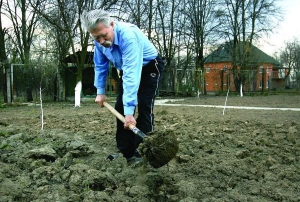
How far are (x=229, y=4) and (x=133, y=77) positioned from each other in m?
26.4

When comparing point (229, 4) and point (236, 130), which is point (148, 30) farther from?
point (236, 130)

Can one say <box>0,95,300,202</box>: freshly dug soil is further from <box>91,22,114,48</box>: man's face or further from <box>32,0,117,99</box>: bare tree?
<box>32,0,117,99</box>: bare tree

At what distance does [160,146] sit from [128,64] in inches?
31.7

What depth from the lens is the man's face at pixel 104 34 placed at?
3.07 meters

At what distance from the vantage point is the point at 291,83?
2983 centimetres

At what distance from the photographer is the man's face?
3.07 meters

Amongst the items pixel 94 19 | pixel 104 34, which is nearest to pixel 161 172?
pixel 104 34

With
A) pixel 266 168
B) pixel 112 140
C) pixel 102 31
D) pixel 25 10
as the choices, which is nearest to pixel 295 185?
pixel 266 168

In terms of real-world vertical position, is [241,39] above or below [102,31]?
above

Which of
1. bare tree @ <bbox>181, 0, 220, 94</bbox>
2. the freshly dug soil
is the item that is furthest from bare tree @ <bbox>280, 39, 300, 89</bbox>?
the freshly dug soil

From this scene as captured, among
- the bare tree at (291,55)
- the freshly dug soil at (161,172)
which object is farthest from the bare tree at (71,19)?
the bare tree at (291,55)

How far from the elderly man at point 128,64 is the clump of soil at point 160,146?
0.33 metres

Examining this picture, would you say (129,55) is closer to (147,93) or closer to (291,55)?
(147,93)

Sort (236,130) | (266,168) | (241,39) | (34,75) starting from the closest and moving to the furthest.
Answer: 1. (266,168)
2. (236,130)
3. (34,75)
4. (241,39)
